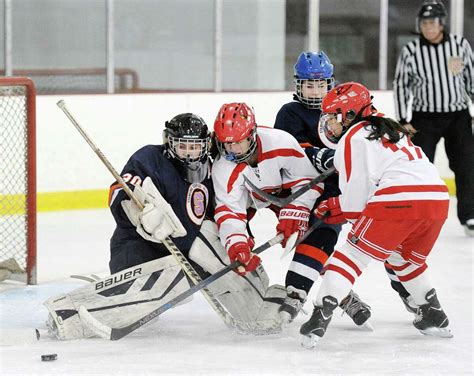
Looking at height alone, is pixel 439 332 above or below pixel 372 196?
below

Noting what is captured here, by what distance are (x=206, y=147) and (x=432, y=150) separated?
8.30 ft

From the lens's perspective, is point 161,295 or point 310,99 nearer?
point 161,295

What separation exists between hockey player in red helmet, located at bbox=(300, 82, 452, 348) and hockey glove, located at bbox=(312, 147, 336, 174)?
20 cm

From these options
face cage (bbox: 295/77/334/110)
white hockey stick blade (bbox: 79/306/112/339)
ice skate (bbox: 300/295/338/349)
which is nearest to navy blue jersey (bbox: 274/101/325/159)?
face cage (bbox: 295/77/334/110)

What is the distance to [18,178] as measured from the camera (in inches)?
213

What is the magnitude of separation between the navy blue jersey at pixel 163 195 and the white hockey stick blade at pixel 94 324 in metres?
0.23

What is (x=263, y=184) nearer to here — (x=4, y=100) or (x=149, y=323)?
(x=149, y=323)

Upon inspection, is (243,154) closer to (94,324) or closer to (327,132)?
(327,132)

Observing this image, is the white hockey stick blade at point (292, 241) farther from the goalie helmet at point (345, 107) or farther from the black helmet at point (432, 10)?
the black helmet at point (432, 10)

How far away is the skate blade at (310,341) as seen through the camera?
126 inches

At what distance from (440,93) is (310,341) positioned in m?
2.85

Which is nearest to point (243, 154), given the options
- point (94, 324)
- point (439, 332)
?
point (94, 324)

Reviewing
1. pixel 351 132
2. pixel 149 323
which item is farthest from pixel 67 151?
pixel 351 132

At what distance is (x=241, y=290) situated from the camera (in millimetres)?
3424
